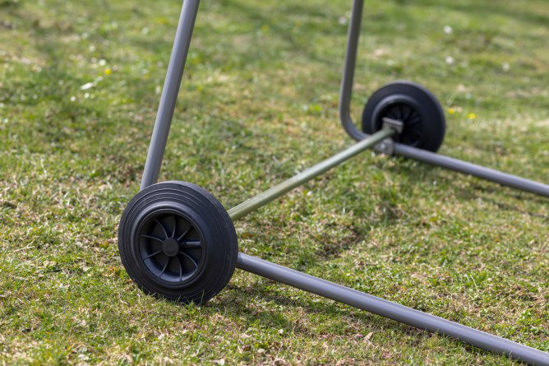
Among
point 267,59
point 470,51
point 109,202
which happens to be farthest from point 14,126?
point 470,51

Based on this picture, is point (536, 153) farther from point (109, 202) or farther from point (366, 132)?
point (109, 202)

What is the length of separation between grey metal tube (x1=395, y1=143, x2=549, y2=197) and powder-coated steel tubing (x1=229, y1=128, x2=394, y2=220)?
6.9 inches

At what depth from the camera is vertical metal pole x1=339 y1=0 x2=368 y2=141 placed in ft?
12.1

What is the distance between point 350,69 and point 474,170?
0.89m

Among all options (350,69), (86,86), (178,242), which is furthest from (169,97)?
(86,86)

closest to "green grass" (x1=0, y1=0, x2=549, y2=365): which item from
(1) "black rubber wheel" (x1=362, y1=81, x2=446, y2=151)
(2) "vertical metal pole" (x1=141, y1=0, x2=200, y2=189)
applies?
(1) "black rubber wheel" (x1=362, y1=81, x2=446, y2=151)

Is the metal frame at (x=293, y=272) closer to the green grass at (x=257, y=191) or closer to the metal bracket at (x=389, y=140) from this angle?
the green grass at (x=257, y=191)

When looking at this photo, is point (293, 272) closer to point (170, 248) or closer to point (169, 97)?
point (170, 248)

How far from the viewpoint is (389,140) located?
3.99 meters

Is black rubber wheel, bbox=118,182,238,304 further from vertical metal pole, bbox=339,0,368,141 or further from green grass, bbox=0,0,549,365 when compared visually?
vertical metal pole, bbox=339,0,368,141

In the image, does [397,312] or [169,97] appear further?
[169,97]

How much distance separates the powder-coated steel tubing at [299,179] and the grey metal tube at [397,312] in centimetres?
28

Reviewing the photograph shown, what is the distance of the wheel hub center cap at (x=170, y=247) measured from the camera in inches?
97.0

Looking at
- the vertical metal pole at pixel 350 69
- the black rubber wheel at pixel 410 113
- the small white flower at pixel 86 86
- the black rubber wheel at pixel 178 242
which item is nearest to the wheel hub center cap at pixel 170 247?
the black rubber wheel at pixel 178 242
